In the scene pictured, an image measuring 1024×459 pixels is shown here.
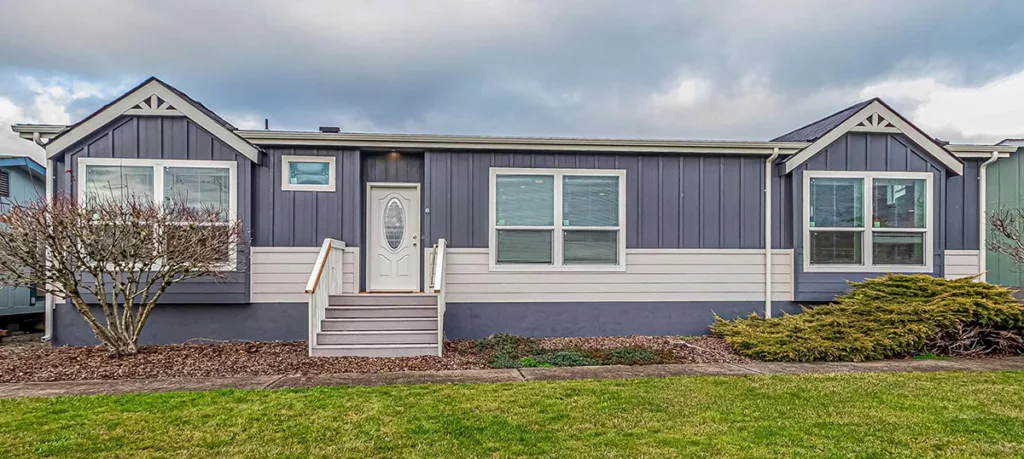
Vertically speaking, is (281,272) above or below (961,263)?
below

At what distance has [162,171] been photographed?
7156 mm

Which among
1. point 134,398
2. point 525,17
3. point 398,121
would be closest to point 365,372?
point 134,398

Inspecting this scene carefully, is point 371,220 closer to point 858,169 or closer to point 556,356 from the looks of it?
point 556,356

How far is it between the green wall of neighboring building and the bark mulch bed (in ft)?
26.8

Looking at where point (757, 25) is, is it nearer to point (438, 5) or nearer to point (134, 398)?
point (438, 5)

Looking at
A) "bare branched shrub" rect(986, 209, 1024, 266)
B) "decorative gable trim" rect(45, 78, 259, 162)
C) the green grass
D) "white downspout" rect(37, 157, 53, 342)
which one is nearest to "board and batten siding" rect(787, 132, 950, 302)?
"bare branched shrub" rect(986, 209, 1024, 266)

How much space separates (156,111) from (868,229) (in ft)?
35.3

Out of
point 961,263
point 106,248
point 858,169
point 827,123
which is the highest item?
point 827,123

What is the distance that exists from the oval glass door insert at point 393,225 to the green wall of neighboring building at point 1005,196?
39.7 ft

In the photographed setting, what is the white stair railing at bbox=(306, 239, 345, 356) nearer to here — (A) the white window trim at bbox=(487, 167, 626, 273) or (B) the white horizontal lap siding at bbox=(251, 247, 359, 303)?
(B) the white horizontal lap siding at bbox=(251, 247, 359, 303)

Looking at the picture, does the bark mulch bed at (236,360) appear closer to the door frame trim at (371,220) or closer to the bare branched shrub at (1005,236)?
the door frame trim at (371,220)

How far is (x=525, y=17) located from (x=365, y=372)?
882 centimetres

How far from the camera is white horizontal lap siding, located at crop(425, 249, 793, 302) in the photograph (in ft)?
24.9

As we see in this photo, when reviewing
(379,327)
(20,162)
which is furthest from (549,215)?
(20,162)
